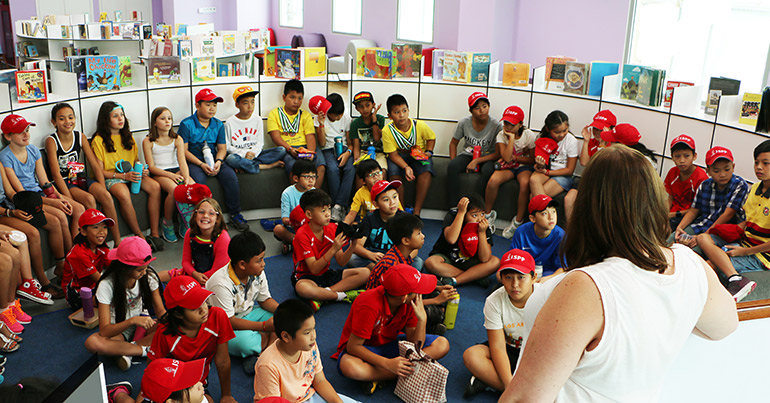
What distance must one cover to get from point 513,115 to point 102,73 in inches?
135

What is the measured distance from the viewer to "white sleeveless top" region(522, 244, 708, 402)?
→ 1187mm

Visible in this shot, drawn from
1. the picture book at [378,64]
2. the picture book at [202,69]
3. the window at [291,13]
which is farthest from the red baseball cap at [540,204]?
the window at [291,13]

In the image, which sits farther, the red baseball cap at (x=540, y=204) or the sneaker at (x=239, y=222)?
the sneaker at (x=239, y=222)

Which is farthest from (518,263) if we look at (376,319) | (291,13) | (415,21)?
(291,13)

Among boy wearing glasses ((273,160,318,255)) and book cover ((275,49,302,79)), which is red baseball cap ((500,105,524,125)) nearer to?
boy wearing glasses ((273,160,318,255))

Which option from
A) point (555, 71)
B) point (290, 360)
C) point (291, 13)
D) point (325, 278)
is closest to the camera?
point (290, 360)

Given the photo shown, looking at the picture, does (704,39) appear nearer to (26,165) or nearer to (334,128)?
(334,128)

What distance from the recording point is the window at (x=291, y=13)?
1407cm

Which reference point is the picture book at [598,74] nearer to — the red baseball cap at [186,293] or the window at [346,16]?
the red baseball cap at [186,293]

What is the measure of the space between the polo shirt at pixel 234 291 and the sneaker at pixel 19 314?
127cm

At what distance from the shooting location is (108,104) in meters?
5.06

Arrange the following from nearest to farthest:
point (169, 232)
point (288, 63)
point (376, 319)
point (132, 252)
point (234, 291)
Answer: point (376, 319), point (132, 252), point (234, 291), point (169, 232), point (288, 63)

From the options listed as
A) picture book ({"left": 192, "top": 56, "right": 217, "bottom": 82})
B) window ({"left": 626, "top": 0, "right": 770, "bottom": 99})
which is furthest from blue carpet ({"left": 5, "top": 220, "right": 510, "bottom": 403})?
window ({"left": 626, "top": 0, "right": 770, "bottom": 99})

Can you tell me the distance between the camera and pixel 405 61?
247 inches
